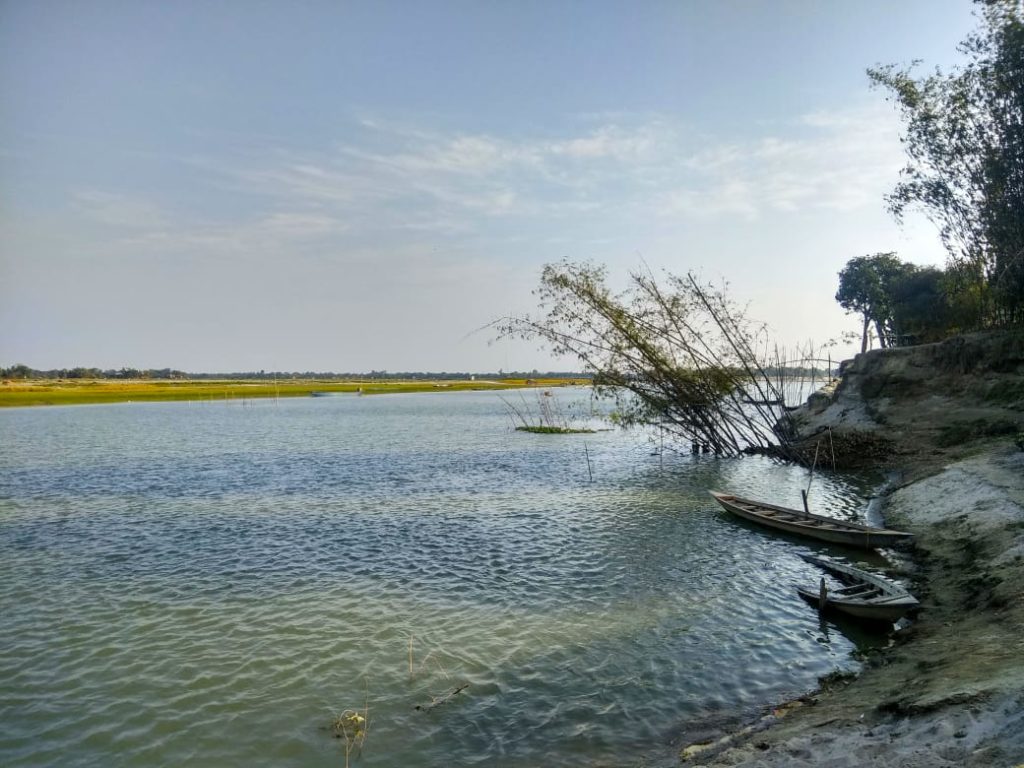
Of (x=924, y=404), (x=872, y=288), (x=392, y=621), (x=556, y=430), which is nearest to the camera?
(x=392, y=621)

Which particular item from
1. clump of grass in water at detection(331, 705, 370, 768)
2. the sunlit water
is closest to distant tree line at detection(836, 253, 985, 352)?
the sunlit water

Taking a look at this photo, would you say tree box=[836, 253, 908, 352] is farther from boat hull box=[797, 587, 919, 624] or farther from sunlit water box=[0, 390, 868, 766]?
boat hull box=[797, 587, 919, 624]

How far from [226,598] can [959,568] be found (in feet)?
54.7

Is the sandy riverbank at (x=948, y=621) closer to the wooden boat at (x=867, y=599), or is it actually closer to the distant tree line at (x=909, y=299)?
the wooden boat at (x=867, y=599)

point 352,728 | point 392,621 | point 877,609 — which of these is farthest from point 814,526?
point 352,728

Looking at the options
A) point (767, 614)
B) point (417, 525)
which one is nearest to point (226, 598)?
point (417, 525)

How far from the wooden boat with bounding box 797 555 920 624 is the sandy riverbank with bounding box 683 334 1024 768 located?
1.35 feet

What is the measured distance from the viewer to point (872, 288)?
67.1 meters

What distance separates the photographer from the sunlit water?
8.64m

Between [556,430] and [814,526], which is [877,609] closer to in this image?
[814,526]

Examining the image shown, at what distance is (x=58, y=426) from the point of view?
60406 millimetres

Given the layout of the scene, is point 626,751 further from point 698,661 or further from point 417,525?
point 417,525

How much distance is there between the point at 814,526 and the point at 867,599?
650cm

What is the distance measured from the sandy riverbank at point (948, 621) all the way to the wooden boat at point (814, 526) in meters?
0.93
